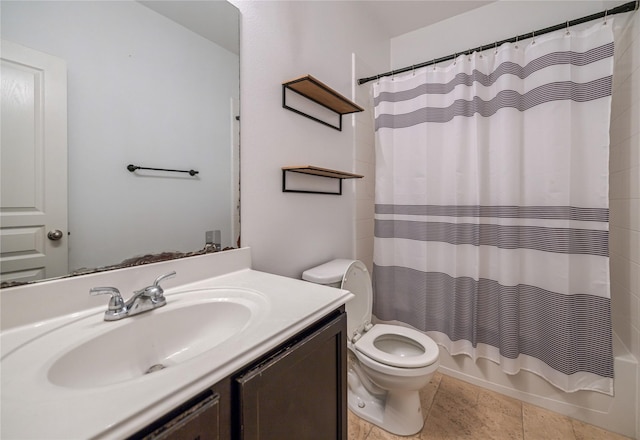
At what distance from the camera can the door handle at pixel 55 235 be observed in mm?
693

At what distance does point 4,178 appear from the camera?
0.62 m

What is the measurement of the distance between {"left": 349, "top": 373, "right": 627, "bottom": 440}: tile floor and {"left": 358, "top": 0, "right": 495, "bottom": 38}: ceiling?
2538 mm

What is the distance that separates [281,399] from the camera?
617 millimetres

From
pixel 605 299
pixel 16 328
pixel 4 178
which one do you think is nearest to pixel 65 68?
pixel 4 178

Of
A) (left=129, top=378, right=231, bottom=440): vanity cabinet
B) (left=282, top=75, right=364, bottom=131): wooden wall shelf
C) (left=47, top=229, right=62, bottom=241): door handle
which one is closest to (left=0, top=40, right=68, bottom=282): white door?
(left=47, top=229, right=62, bottom=241): door handle

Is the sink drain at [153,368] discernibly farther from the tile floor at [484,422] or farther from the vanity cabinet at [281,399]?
the tile floor at [484,422]

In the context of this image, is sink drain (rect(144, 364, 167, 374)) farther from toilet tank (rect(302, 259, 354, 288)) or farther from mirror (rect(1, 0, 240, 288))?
toilet tank (rect(302, 259, 354, 288))

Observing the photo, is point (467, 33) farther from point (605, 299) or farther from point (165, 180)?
point (165, 180)

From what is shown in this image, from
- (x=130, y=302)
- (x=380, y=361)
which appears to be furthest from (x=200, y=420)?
(x=380, y=361)

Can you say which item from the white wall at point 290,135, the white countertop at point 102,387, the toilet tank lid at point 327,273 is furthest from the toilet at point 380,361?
the white countertop at point 102,387

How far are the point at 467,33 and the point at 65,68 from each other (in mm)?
2341

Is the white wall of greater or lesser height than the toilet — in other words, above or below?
above

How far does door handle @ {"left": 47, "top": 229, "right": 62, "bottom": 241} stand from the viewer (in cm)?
69

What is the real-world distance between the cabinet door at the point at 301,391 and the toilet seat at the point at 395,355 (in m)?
0.43
